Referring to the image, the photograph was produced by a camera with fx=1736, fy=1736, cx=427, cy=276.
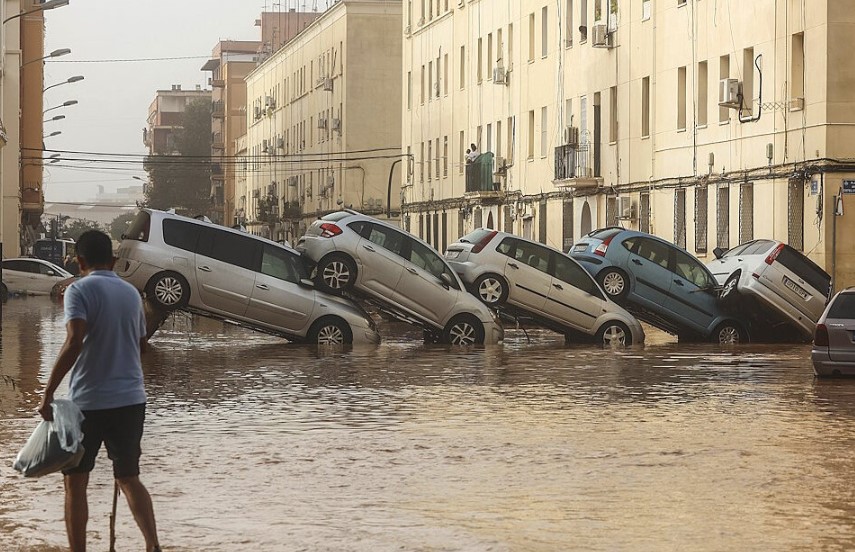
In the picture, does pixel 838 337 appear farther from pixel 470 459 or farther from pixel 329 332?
pixel 470 459

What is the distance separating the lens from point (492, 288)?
29.1 meters

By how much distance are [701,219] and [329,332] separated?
18018 millimetres

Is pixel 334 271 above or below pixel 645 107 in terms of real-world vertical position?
below

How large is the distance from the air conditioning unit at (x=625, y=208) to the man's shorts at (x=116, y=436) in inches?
1560

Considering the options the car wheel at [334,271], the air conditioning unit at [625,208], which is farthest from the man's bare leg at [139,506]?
the air conditioning unit at [625,208]

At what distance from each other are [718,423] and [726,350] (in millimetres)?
13244

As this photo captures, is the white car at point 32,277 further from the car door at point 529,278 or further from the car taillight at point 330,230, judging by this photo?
the car taillight at point 330,230

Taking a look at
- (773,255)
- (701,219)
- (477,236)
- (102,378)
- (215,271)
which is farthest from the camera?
(701,219)

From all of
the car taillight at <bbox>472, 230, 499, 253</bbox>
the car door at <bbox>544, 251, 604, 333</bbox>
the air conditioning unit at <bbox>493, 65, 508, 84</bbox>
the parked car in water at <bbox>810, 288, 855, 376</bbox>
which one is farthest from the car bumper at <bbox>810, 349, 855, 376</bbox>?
the air conditioning unit at <bbox>493, 65, 508, 84</bbox>

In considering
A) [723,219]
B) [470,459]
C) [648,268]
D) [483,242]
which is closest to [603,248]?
[648,268]

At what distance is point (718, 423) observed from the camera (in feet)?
51.5

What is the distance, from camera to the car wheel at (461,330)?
93.7 feet

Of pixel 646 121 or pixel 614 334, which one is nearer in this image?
pixel 614 334

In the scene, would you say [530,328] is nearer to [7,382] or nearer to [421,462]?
[7,382]
